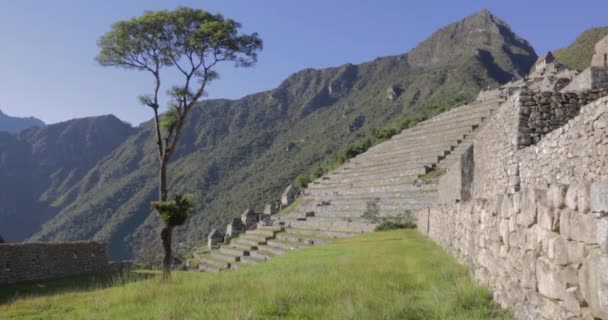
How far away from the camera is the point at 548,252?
3012 millimetres

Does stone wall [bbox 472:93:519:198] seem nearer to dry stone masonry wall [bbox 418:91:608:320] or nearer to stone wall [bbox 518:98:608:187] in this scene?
dry stone masonry wall [bbox 418:91:608:320]

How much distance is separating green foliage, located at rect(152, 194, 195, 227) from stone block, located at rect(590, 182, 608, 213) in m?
9.95

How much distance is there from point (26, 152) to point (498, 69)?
11662 cm

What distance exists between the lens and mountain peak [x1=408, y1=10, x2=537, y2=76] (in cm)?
10143

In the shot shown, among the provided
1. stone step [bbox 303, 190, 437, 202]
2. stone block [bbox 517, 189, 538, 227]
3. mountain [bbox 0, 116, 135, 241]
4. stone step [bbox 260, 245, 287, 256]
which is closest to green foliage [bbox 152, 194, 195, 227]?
stone step [bbox 260, 245, 287, 256]

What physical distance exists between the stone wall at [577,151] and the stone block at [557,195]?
7.85 ft

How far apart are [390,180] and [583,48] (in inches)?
1871

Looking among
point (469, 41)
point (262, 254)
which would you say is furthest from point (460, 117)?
point (469, 41)

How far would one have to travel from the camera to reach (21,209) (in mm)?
100250

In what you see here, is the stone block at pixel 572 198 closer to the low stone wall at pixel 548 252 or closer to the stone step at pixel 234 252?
Answer: the low stone wall at pixel 548 252

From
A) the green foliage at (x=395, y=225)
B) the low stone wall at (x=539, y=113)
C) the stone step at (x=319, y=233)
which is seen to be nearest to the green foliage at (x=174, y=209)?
the low stone wall at (x=539, y=113)

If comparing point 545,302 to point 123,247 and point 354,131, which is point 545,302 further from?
point 354,131

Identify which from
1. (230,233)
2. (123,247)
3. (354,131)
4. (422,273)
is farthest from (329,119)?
(422,273)

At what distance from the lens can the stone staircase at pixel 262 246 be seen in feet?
61.0
